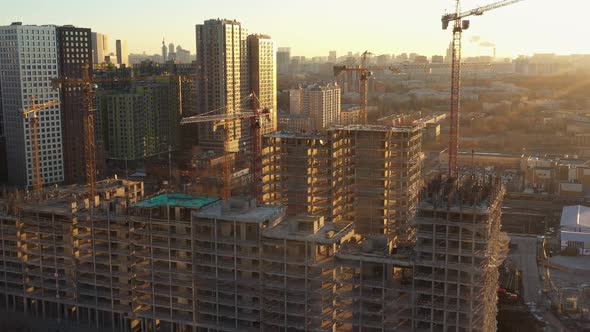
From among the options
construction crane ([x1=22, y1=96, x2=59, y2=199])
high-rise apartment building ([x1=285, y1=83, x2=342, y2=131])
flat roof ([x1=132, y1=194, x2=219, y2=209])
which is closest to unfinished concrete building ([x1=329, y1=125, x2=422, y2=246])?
flat roof ([x1=132, y1=194, x2=219, y2=209])

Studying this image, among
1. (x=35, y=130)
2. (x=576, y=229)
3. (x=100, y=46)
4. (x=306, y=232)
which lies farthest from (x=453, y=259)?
(x=100, y=46)

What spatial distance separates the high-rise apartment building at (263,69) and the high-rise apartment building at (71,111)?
11179mm

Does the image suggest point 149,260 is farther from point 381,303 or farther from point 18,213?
point 381,303

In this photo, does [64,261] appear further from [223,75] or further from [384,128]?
[223,75]

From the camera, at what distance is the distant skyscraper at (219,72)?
3512cm

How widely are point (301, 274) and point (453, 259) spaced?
2865 millimetres

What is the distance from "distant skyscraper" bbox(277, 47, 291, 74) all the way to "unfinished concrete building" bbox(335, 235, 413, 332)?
62.9m

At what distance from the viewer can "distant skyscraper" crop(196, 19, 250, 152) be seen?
115 ft

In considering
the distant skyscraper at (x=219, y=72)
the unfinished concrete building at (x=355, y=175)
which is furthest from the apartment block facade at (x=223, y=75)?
the unfinished concrete building at (x=355, y=175)

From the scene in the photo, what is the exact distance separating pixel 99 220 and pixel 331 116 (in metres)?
32.1

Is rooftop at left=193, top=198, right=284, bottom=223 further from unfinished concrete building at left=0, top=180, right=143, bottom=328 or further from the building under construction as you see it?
unfinished concrete building at left=0, top=180, right=143, bottom=328

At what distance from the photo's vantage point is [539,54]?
81625mm

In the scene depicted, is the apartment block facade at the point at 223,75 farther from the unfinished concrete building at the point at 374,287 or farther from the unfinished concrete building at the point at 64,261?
the unfinished concrete building at the point at 374,287

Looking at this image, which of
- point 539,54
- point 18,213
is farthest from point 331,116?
point 539,54
